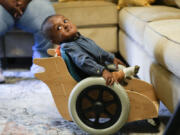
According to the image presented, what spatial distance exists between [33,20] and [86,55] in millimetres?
718

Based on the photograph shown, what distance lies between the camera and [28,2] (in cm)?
180

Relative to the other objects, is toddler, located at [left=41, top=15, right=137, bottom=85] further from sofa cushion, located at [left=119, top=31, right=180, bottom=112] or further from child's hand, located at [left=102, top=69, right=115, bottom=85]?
sofa cushion, located at [left=119, top=31, right=180, bottom=112]

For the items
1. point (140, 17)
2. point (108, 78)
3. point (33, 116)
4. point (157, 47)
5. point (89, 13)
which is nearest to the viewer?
point (108, 78)

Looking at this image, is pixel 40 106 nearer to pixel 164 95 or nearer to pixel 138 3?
pixel 164 95

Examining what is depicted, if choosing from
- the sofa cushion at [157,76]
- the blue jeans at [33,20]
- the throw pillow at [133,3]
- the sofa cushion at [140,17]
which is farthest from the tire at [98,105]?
the throw pillow at [133,3]

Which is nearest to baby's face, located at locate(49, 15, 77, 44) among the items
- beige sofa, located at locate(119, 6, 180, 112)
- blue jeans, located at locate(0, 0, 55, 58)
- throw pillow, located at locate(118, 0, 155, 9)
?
beige sofa, located at locate(119, 6, 180, 112)

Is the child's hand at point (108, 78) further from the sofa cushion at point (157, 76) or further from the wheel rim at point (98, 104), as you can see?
the sofa cushion at point (157, 76)

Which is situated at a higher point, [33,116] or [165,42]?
[165,42]

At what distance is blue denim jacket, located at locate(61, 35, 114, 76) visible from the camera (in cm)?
116

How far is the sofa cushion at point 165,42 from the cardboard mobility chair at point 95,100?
0.18 m

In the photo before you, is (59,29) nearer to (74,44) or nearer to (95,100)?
(74,44)

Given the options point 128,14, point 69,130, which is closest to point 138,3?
point 128,14

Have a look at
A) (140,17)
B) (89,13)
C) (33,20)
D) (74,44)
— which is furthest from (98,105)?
(89,13)

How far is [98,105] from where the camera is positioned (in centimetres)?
115
